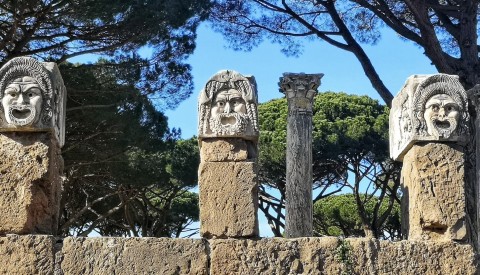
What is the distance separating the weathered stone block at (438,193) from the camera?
647 cm

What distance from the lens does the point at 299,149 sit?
12.2 metres

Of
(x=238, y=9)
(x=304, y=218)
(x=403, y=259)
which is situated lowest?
(x=403, y=259)

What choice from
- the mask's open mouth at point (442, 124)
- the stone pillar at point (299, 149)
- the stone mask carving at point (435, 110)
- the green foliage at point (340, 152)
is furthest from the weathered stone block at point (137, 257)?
the green foliage at point (340, 152)

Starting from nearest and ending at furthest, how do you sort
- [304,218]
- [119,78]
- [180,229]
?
[304,218]
[119,78]
[180,229]

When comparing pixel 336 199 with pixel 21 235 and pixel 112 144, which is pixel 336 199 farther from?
pixel 21 235

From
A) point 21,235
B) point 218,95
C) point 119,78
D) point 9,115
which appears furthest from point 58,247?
point 119,78

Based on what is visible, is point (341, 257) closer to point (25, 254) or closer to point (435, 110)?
point (435, 110)

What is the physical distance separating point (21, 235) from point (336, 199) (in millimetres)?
18503

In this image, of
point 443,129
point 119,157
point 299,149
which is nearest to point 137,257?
point 443,129

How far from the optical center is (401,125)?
22.1ft

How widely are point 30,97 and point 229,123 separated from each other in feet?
4.86

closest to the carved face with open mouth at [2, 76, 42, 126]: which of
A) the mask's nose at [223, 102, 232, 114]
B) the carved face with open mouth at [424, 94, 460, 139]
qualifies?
the mask's nose at [223, 102, 232, 114]

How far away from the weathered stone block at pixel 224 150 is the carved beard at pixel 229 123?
8 centimetres

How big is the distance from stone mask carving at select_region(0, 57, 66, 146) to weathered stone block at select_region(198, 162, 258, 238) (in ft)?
3.94
